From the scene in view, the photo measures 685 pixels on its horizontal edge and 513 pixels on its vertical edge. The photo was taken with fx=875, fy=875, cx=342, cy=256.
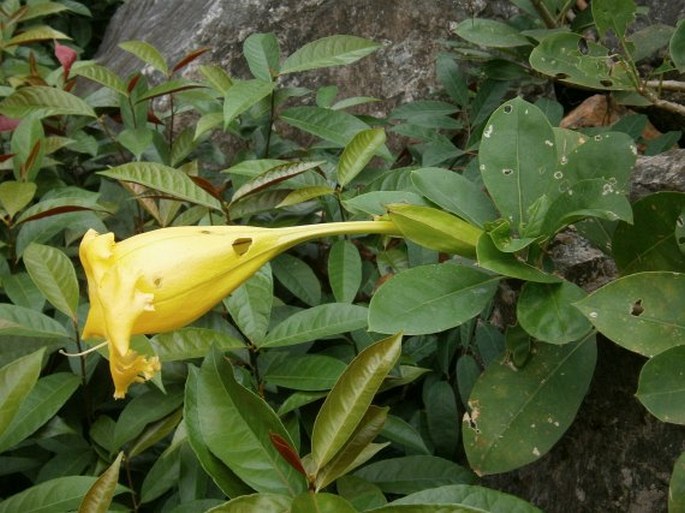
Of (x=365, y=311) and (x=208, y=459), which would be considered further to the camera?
(x=365, y=311)

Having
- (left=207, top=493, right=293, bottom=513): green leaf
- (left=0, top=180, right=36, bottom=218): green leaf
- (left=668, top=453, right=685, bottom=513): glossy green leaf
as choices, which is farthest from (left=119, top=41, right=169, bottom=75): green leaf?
A: (left=668, top=453, right=685, bottom=513): glossy green leaf

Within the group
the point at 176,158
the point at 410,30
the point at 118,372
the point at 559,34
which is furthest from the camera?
the point at 410,30

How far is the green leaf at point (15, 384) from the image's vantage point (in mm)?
978

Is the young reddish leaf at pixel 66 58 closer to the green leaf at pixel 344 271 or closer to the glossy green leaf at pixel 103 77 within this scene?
→ the glossy green leaf at pixel 103 77

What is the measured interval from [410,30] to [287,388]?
1.12 metres

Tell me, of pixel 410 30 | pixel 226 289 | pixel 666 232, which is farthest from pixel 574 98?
pixel 226 289

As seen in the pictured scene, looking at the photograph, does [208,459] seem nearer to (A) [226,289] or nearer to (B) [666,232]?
(A) [226,289]

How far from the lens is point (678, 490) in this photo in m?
0.85

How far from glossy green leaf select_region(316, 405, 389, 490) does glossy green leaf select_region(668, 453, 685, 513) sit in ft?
0.94

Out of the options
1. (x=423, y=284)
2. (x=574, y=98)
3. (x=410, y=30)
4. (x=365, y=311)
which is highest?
(x=423, y=284)

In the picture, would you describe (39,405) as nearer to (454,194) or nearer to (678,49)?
(454,194)

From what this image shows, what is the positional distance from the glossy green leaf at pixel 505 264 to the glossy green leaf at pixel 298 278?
429 millimetres

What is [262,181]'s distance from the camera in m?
1.23

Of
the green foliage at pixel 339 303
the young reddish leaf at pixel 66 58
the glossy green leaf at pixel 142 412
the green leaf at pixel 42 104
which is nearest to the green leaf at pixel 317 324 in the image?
the green foliage at pixel 339 303
